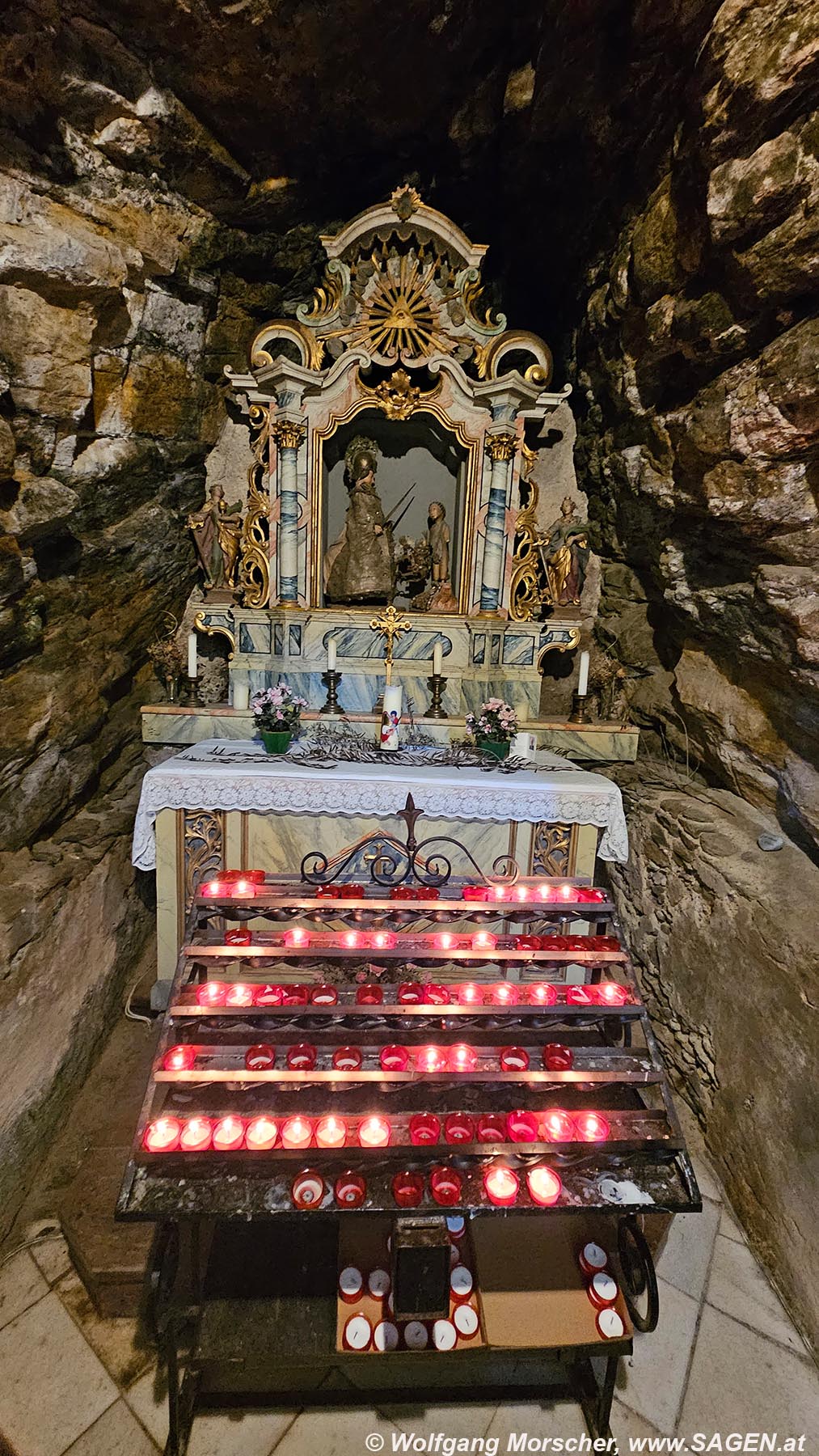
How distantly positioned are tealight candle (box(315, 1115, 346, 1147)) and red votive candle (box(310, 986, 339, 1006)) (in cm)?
52

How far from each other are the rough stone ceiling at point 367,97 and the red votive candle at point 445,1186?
582 centimetres

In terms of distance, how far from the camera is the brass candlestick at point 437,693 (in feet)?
17.9

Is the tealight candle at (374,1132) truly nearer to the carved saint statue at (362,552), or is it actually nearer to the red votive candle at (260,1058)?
the red votive candle at (260,1058)

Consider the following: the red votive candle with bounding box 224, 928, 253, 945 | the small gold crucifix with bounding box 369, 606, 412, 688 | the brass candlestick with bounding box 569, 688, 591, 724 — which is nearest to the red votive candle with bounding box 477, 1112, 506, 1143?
the red votive candle with bounding box 224, 928, 253, 945

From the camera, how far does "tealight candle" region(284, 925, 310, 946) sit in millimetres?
2521

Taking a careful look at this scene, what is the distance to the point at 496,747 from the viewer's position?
15.7 ft

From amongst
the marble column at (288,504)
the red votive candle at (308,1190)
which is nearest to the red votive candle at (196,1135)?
the red votive candle at (308,1190)

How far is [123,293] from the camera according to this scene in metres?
4.22

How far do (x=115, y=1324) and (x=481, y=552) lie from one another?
18.5ft

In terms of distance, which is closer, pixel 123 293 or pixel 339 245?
pixel 123 293

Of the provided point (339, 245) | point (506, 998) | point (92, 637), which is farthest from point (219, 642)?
point (506, 998)

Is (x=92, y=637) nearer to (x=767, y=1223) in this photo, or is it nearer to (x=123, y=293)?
(x=123, y=293)

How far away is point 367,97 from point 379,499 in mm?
3007

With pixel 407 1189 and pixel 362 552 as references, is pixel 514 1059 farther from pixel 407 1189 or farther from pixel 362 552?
pixel 362 552
